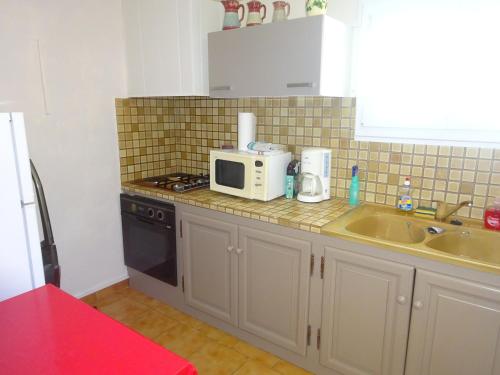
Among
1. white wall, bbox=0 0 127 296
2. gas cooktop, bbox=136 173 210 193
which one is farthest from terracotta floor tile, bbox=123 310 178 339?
gas cooktop, bbox=136 173 210 193

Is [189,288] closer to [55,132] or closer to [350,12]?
[55,132]

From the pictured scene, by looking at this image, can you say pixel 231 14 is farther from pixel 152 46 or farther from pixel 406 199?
pixel 406 199

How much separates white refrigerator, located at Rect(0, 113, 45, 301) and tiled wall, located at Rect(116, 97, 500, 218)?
148cm

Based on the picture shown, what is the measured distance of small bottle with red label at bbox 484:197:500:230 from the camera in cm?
182

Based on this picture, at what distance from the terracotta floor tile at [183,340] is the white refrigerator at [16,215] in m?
1.13

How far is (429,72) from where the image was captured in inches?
78.7

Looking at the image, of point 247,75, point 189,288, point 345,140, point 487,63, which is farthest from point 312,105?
point 189,288

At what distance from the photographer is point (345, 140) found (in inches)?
90.4

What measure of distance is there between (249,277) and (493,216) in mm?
1307

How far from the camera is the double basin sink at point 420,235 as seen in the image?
1623 millimetres

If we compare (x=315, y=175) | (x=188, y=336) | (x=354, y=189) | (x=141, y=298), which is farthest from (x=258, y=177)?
(x=141, y=298)

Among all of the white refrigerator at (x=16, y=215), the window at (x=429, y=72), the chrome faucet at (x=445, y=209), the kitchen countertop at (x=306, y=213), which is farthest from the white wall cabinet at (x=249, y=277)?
the white refrigerator at (x=16, y=215)

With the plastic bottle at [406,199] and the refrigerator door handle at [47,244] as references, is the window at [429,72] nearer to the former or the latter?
the plastic bottle at [406,199]

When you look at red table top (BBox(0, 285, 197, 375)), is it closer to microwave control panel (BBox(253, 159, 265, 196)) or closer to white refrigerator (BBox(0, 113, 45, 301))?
white refrigerator (BBox(0, 113, 45, 301))
